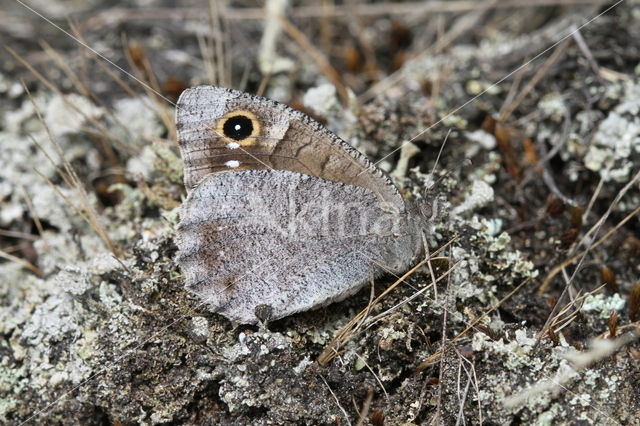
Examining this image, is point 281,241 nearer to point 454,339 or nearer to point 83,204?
point 454,339

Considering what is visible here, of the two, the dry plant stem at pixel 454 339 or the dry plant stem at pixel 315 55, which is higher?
the dry plant stem at pixel 315 55

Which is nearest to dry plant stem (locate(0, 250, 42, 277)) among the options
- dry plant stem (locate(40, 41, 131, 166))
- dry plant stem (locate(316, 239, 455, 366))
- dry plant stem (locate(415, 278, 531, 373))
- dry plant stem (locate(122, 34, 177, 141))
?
dry plant stem (locate(40, 41, 131, 166))

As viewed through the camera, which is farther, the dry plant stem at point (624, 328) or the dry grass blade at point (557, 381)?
the dry plant stem at point (624, 328)

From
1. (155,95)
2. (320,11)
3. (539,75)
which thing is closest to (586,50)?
(539,75)

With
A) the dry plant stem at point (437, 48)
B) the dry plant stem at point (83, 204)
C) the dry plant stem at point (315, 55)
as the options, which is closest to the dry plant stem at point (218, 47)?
the dry plant stem at point (315, 55)

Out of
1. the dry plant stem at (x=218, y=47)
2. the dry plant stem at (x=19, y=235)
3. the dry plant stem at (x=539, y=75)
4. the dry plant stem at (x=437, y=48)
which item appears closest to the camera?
the dry plant stem at (x=19, y=235)

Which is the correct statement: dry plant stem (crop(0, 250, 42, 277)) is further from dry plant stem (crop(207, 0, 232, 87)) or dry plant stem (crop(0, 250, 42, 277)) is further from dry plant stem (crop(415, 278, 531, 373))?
dry plant stem (crop(415, 278, 531, 373))

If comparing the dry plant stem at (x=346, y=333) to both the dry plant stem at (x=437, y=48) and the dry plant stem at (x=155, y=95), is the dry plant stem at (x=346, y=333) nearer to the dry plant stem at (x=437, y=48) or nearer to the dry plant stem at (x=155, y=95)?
the dry plant stem at (x=155, y=95)

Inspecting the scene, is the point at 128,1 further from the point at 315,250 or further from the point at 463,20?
the point at 315,250

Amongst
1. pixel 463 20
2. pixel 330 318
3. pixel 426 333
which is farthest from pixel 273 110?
pixel 463 20
